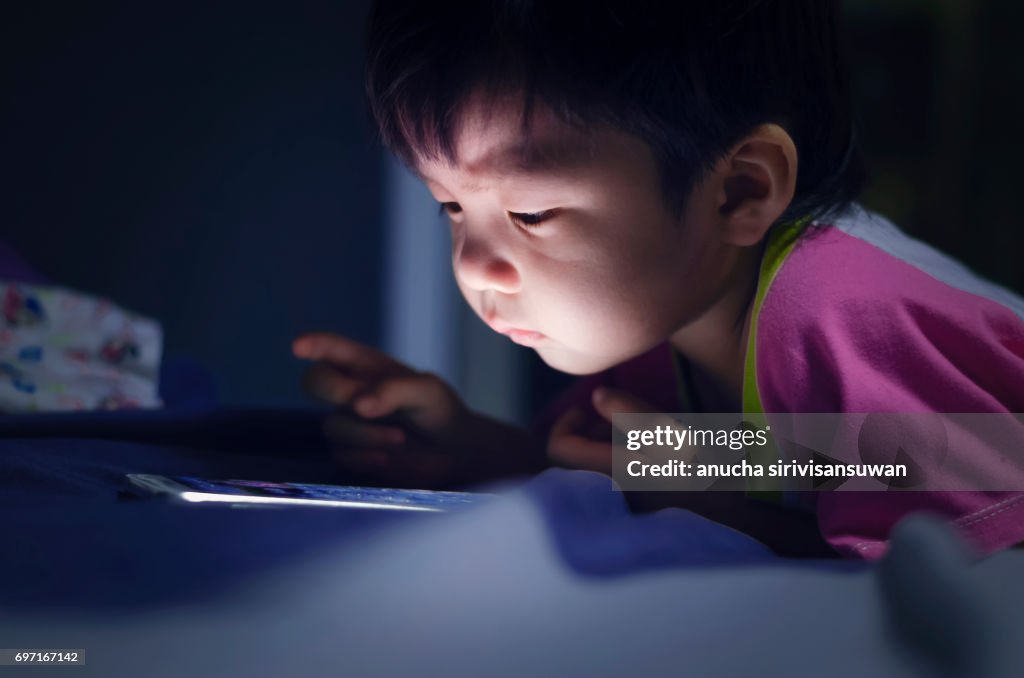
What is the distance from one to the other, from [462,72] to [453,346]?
3.56ft

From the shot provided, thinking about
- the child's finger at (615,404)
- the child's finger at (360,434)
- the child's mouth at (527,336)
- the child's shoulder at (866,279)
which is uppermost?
the child's shoulder at (866,279)

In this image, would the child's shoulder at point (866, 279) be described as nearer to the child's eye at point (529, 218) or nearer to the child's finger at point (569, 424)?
the child's eye at point (529, 218)

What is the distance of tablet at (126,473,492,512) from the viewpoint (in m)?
0.48

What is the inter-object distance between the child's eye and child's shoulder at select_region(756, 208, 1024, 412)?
18 cm

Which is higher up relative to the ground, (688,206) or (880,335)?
(688,206)

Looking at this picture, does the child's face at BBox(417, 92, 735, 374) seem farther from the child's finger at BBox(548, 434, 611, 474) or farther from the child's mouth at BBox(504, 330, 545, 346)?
the child's finger at BBox(548, 434, 611, 474)

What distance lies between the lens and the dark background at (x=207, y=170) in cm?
126

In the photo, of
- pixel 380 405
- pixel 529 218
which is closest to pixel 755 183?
pixel 529 218

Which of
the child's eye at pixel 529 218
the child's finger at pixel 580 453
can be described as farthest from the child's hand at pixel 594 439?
the child's eye at pixel 529 218

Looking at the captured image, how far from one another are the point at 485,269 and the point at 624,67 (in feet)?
0.56

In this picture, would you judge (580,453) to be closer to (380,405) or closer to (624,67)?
(380,405)

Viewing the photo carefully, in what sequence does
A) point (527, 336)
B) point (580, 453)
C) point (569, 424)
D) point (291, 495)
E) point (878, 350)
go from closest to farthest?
point (291, 495)
point (878, 350)
point (527, 336)
point (580, 453)
point (569, 424)

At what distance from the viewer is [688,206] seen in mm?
668

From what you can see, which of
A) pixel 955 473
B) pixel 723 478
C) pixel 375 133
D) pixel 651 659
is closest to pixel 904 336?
pixel 955 473
